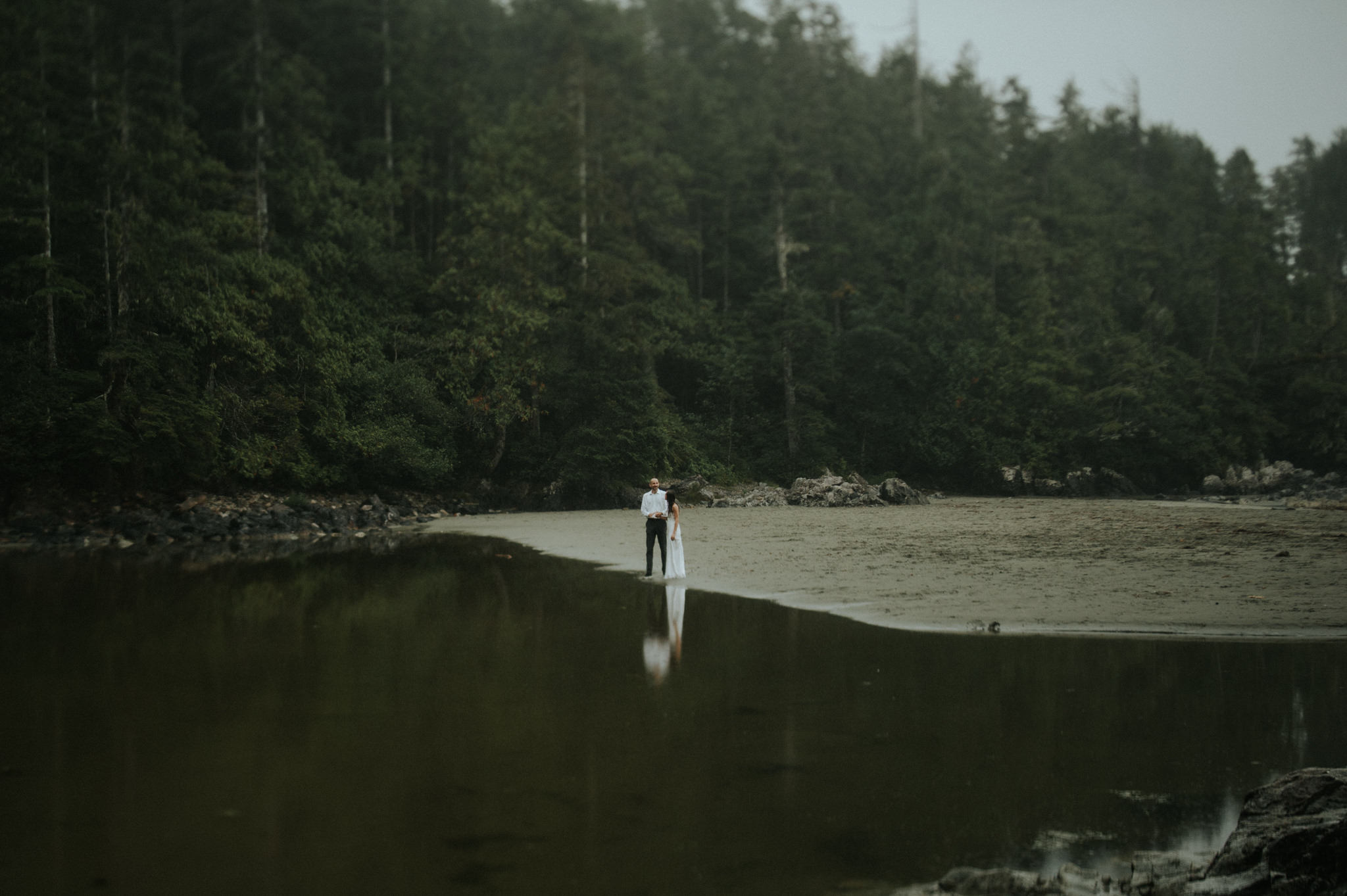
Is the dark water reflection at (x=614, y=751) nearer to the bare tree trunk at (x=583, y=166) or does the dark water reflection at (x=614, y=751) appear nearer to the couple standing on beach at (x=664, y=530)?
the couple standing on beach at (x=664, y=530)

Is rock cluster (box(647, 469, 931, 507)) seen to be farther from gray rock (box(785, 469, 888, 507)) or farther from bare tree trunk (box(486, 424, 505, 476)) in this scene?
bare tree trunk (box(486, 424, 505, 476))

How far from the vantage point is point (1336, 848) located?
3281 mm

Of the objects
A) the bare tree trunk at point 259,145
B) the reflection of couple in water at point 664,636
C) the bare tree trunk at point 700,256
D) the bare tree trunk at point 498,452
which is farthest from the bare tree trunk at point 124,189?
the bare tree trunk at point 700,256

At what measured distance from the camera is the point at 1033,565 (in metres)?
13.1

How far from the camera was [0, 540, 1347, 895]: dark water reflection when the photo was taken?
399 centimetres

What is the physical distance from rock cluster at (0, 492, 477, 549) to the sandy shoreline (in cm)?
303

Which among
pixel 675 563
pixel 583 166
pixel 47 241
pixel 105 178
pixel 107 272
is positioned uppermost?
pixel 583 166

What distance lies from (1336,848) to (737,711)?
3.77 metres

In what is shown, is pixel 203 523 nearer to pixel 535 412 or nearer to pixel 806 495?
pixel 535 412

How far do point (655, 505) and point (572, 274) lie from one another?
2460cm

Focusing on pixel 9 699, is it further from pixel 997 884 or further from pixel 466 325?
pixel 466 325

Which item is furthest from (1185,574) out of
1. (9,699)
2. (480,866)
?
Result: (9,699)

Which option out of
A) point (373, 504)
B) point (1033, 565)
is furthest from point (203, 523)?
point (1033, 565)

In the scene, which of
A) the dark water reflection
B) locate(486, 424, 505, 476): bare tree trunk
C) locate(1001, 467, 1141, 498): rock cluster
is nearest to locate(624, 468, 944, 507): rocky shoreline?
locate(486, 424, 505, 476): bare tree trunk
